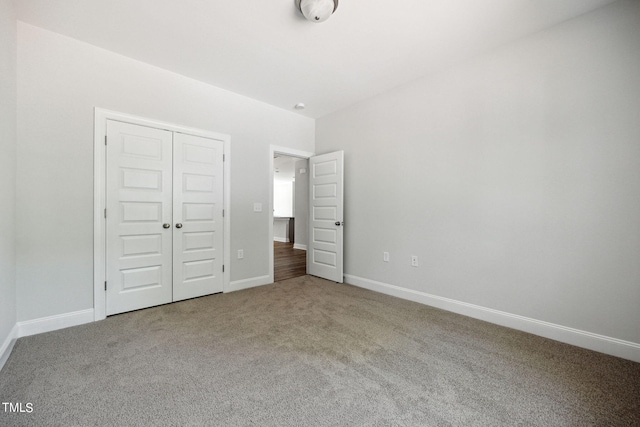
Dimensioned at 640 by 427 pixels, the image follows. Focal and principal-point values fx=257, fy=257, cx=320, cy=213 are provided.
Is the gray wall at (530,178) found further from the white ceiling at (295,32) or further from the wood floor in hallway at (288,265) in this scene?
the wood floor in hallway at (288,265)

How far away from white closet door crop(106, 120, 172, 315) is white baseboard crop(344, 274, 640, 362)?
2.83 meters

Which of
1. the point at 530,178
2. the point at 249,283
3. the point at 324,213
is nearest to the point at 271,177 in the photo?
the point at 324,213

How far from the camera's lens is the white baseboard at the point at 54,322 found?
2.18 metres

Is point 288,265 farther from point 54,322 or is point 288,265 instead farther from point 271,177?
point 54,322

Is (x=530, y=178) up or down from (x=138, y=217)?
up

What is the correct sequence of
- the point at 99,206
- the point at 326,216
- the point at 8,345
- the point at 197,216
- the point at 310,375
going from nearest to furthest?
the point at 310,375 → the point at 8,345 → the point at 99,206 → the point at 197,216 → the point at 326,216

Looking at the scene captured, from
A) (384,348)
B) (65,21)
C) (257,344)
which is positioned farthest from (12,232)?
(384,348)

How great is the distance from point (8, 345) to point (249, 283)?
7.10 feet

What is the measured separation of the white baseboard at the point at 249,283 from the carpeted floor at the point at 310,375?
87cm

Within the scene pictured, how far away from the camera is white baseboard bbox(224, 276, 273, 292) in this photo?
136 inches

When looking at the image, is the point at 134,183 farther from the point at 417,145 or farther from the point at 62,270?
the point at 417,145

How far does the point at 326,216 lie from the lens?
13.3 feet

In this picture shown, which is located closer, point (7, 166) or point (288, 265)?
point (7, 166)

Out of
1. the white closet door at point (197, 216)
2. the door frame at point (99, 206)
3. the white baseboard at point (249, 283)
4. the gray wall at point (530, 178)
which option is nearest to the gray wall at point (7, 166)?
the door frame at point (99, 206)
